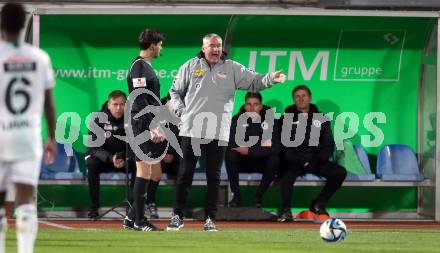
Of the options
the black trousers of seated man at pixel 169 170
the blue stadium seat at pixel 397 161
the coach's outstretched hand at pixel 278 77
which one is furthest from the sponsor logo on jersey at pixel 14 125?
the blue stadium seat at pixel 397 161

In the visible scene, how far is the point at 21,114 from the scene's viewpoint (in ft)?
20.4

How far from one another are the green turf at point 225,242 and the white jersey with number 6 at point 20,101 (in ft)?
7.34

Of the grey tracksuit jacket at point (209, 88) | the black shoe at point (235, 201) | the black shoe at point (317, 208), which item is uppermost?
the grey tracksuit jacket at point (209, 88)

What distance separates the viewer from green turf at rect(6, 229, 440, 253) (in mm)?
8500

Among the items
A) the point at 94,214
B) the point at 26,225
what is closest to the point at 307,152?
the point at 94,214

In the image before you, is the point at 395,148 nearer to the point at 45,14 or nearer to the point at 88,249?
the point at 45,14

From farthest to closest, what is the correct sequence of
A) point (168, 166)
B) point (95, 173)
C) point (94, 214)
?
point (168, 166)
point (94, 214)
point (95, 173)

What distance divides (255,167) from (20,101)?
298 inches

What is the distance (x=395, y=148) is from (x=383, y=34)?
1554 mm

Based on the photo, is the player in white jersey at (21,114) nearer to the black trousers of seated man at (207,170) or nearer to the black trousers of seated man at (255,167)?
the black trousers of seated man at (207,170)

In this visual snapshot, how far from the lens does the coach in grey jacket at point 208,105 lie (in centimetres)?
1066

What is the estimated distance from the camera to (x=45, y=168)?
13.8 m

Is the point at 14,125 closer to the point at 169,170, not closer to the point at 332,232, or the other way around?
the point at 332,232

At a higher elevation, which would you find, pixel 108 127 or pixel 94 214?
pixel 108 127
